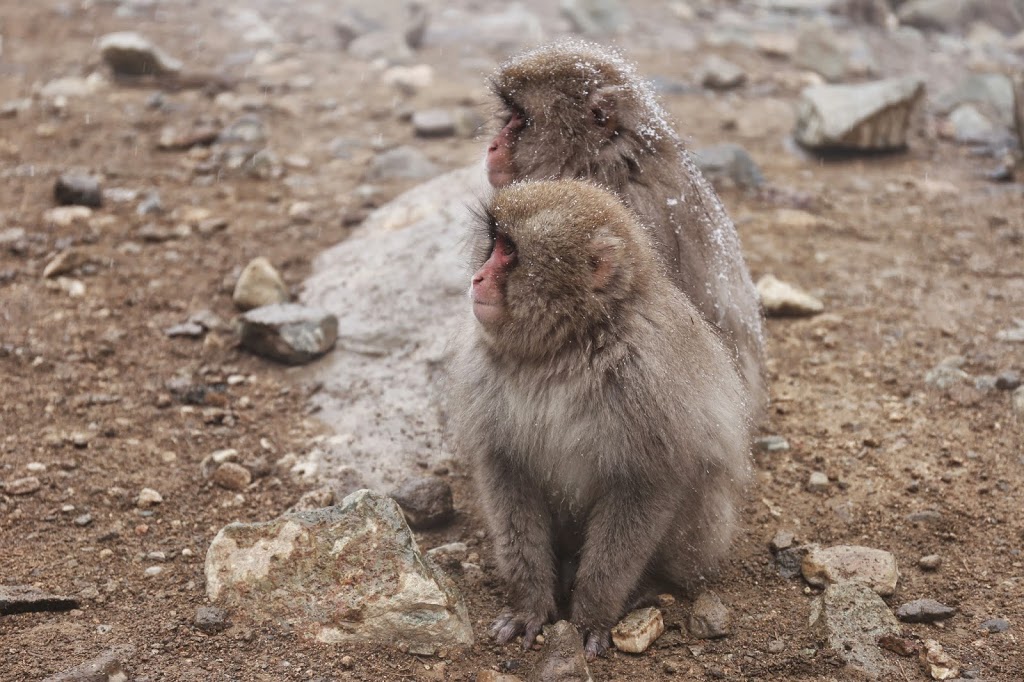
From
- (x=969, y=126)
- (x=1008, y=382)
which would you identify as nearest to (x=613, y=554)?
(x=1008, y=382)

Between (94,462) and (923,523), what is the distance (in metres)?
2.55

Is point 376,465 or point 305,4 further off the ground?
point 305,4

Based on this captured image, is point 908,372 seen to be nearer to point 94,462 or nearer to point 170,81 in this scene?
point 94,462

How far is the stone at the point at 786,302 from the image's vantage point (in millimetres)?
4488

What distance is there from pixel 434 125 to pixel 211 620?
154 inches

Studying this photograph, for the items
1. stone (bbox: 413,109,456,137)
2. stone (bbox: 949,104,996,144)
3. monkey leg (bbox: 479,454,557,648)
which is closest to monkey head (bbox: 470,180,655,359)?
monkey leg (bbox: 479,454,557,648)

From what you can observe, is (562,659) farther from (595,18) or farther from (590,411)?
(595,18)

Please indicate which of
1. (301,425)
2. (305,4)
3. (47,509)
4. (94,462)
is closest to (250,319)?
(301,425)

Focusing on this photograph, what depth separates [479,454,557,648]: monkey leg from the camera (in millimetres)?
2906

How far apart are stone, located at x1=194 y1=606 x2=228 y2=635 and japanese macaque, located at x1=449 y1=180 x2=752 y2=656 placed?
699 millimetres

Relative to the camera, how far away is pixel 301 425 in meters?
3.72

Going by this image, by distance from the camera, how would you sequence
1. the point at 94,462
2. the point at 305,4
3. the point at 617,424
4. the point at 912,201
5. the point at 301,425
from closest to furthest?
the point at 617,424 < the point at 94,462 < the point at 301,425 < the point at 912,201 < the point at 305,4

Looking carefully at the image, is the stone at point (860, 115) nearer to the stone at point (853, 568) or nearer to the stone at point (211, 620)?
the stone at point (853, 568)

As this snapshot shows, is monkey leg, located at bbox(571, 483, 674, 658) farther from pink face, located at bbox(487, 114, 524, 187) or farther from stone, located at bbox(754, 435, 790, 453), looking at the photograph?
pink face, located at bbox(487, 114, 524, 187)
